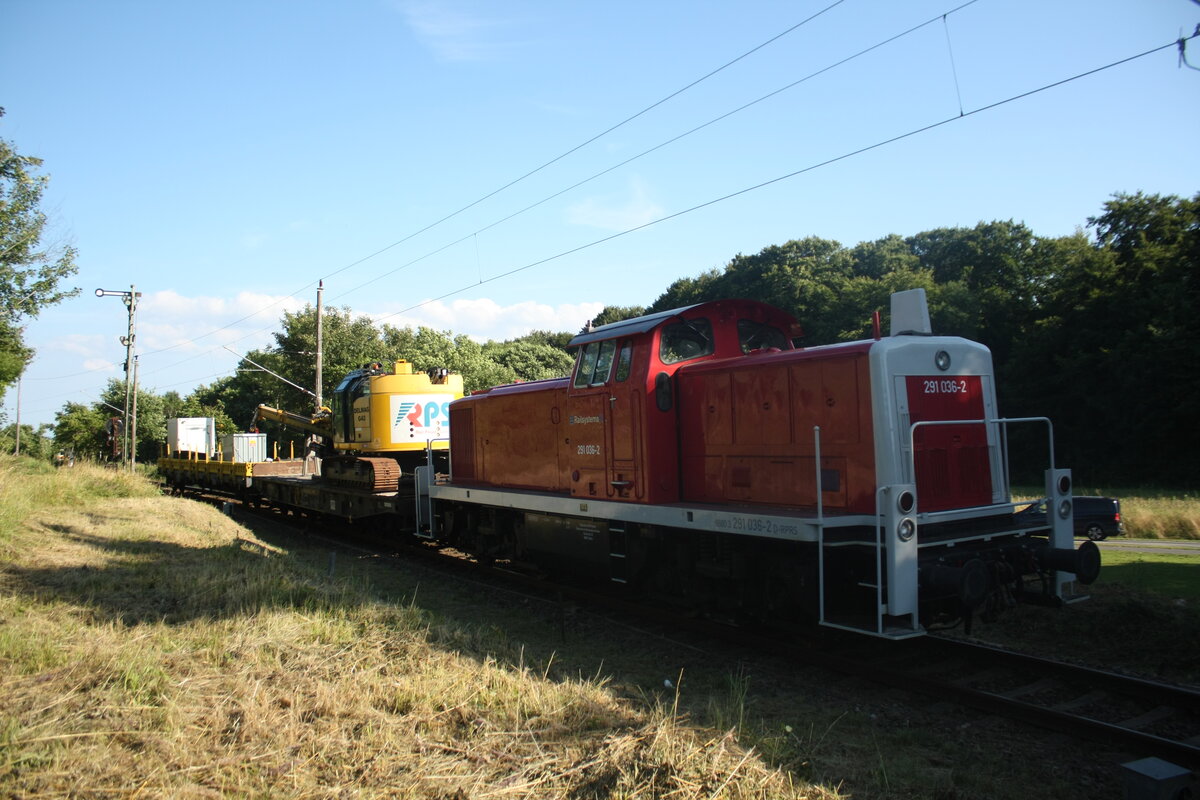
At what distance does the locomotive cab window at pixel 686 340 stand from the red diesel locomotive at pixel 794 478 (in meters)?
0.02

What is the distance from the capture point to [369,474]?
1409 cm

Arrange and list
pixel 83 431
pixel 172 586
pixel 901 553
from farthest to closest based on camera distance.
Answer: pixel 83 431 < pixel 172 586 < pixel 901 553

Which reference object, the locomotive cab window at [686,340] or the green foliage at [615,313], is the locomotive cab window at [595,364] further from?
the green foliage at [615,313]

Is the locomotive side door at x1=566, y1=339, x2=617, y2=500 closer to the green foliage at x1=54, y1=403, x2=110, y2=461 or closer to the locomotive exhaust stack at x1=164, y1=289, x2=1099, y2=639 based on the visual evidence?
the locomotive exhaust stack at x1=164, y1=289, x2=1099, y2=639

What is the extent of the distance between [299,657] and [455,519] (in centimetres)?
689

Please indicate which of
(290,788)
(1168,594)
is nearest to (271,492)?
(290,788)

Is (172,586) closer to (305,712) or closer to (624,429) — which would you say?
(305,712)

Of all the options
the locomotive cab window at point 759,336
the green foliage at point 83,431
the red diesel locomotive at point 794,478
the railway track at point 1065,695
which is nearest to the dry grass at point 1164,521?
the red diesel locomotive at point 794,478

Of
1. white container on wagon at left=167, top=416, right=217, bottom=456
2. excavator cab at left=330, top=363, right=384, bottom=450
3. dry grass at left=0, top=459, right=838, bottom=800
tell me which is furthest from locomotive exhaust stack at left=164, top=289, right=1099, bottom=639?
white container on wagon at left=167, top=416, right=217, bottom=456

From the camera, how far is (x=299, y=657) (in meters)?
5.75

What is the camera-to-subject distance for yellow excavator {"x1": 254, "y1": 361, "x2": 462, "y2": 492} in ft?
49.0

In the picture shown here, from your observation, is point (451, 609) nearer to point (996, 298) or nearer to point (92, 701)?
point (92, 701)

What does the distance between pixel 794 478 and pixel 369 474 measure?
9.39 m

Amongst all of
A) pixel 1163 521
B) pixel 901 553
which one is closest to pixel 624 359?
pixel 901 553
